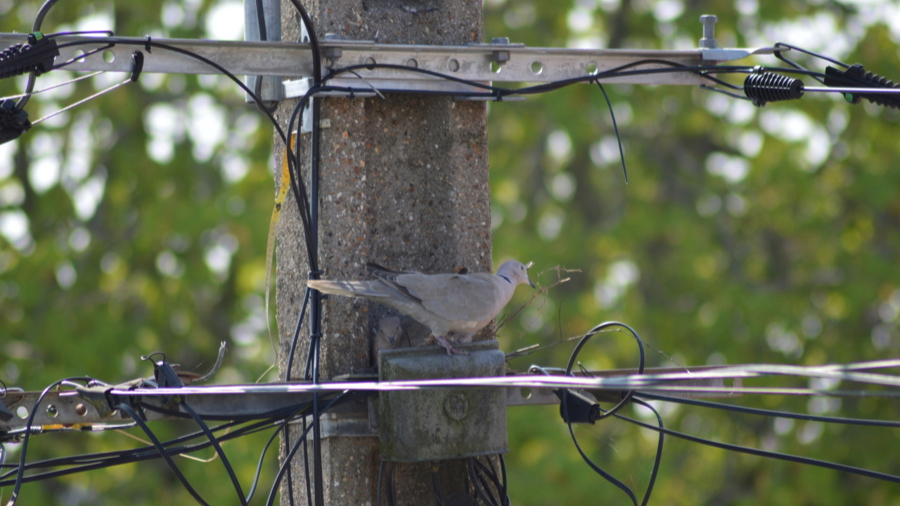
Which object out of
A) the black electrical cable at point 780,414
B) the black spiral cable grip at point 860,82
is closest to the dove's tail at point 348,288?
the black electrical cable at point 780,414

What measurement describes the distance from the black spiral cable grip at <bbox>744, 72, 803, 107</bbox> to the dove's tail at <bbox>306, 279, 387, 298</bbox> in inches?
61.6

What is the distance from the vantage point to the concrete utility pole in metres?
3.62

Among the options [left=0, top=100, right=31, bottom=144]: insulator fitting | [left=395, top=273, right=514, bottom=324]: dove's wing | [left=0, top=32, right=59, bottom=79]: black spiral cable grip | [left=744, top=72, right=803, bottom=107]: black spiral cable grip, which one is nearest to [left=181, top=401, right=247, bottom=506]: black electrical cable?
[left=395, top=273, right=514, bottom=324]: dove's wing

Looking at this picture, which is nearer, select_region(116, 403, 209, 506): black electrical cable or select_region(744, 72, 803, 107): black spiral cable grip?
select_region(116, 403, 209, 506): black electrical cable

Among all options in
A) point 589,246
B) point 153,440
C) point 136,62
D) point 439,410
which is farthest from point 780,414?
point 589,246

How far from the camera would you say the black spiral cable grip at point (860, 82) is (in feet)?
11.9

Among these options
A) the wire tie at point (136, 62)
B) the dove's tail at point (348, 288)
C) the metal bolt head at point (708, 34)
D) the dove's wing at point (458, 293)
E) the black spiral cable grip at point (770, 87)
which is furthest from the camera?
the metal bolt head at point (708, 34)

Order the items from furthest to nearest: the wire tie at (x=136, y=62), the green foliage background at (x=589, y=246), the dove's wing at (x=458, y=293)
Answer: the green foliage background at (x=589, y=246)
the dove's wing at (x=458, y=293)
the wire tie at (x=136, y=62)

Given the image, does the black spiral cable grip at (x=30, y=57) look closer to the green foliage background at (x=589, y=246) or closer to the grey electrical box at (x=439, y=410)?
the grey electrical box at (x=439, y=410)

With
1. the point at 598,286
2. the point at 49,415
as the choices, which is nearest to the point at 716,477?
the point at 598,286

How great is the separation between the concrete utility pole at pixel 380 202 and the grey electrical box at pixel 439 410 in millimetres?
243

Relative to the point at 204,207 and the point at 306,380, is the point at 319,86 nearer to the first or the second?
the point at 306,380

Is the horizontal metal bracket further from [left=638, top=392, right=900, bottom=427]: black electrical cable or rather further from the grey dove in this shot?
[left=638, top=392, right=900, bottom=427]: black electrical cable

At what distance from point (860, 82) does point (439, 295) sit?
1.65 m
